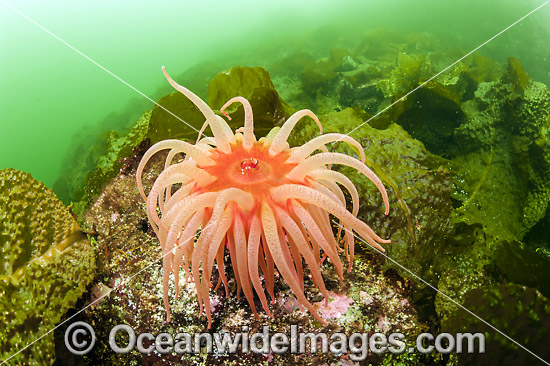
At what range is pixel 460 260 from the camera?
1.92 m

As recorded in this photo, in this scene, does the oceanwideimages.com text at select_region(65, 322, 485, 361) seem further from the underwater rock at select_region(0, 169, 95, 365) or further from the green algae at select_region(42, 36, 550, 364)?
the underwater rock at select_region(0, 169, 95, 365)

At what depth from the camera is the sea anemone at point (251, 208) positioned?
138 cm

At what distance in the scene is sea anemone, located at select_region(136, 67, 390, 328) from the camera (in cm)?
138

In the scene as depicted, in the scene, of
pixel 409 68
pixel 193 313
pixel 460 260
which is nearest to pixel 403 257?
pixel 460 260

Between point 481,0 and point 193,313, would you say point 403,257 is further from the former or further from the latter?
point 481,0

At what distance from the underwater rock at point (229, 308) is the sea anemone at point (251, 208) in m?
0.23

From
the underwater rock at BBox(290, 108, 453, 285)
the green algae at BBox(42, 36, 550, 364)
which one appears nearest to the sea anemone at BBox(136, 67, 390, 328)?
the underwater rock at BBox(290, 108, 453, 285)

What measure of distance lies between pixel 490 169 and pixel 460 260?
1.08 meters

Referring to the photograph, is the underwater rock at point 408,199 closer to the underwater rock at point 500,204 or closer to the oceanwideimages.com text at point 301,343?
the underwater rock at point 500,204

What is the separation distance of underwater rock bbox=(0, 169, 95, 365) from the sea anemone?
698 mm

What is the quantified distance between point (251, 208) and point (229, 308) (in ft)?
2.10

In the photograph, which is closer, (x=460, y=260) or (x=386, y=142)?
(x=460, y=260)

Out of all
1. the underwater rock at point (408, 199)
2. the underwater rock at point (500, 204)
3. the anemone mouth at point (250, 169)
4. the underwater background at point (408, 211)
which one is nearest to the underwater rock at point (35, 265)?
the underwater background at point (408, 211)

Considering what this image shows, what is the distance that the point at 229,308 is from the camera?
1.77 m
